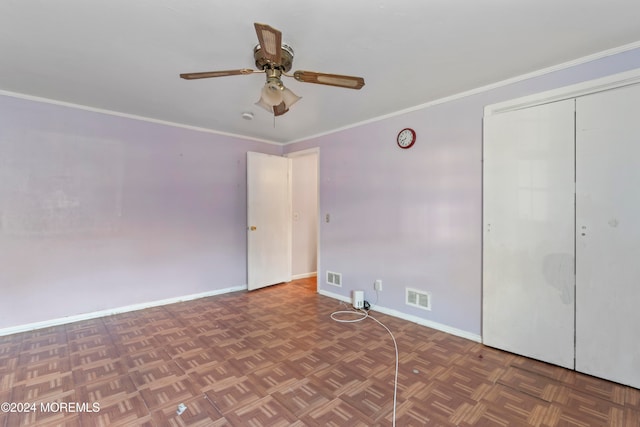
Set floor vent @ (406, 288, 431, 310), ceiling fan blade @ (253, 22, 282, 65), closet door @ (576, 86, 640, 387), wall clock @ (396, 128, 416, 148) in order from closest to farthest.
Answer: ceiling fan blade @ (253, 22, 282, 65) → closet door @ (576, 86, 640, 387) → floor vent @ (406, 288, 431, 310) → wall clock @ (396, 128, 416, 148)

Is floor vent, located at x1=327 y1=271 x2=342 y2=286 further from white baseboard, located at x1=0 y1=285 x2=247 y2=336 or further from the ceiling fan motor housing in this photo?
the ceiling fan motor housing

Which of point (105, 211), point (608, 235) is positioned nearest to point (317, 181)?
point (105, 211)

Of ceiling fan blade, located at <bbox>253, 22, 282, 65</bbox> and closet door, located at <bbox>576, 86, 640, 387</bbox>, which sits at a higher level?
ceiling fan blade, located at <bbox>253, 22, 282, 65</bbox>

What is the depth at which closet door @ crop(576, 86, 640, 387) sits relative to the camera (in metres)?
1.97

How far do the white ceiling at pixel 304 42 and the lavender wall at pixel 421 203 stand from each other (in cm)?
21

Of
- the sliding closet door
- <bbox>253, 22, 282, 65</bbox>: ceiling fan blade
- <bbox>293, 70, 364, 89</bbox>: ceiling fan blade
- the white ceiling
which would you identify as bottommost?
the sliding closet door

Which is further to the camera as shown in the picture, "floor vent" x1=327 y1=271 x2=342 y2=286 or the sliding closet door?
"floor vent" x1=327 y1=271 x2=342 y2=286

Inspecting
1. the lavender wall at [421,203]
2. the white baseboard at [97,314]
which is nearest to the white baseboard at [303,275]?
the lavender wall at [421,203]

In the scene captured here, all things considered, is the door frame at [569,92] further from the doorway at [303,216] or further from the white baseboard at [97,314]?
the white baseboard at [97,314]

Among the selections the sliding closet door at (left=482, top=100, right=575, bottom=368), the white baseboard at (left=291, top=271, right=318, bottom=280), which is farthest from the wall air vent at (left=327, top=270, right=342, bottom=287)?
the sliding closet door at (left=482, top=100, right=575, bottom=368)

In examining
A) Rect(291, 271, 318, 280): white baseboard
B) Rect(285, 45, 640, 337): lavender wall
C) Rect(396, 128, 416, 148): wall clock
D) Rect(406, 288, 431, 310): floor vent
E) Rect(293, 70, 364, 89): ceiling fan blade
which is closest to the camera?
Rect(293, 70, 364, 89): ceiling fan blade

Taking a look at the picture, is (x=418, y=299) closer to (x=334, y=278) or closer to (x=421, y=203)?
(x=421, y=203)

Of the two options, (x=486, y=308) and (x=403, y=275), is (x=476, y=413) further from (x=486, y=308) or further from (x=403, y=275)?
(x=403, y=275)

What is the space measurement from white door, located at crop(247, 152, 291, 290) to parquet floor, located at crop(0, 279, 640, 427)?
142 cm
